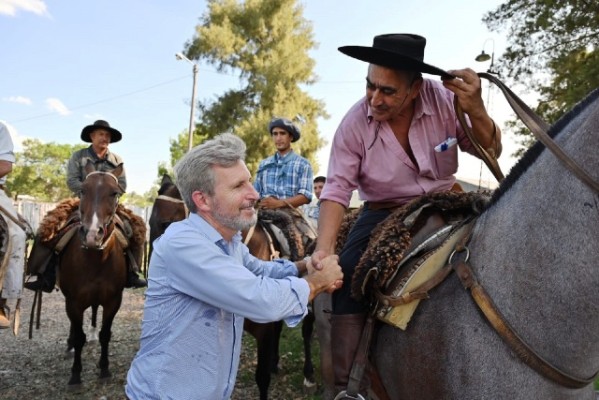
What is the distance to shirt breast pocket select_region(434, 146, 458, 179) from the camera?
272 cm

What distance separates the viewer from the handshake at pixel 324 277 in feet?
7.70

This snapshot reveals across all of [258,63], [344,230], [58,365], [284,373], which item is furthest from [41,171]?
[344,230]

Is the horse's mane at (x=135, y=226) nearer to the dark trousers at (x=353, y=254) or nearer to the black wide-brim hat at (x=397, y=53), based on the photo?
the dark trousers at (x=353, y=254)

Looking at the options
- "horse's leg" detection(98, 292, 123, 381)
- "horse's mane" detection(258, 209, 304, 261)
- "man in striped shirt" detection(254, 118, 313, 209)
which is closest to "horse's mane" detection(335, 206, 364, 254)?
"horse's mane" detection(258, 209, 304, 261)

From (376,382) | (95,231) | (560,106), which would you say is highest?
(560,106)

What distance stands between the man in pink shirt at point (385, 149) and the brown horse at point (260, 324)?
2246 mm

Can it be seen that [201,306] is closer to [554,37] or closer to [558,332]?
[558,332]

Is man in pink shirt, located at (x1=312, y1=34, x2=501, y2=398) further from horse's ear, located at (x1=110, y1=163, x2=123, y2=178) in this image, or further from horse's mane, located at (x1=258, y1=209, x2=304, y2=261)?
horse's ear, located at (x1=110, y1=163, x2=123, y2=178)

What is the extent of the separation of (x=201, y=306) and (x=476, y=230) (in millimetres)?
1299

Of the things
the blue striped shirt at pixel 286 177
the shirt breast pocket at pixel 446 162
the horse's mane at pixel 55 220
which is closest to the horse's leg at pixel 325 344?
the shirt breast pocket at pixel 446 162

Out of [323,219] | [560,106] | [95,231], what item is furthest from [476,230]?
[560,106]

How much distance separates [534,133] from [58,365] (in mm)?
7146

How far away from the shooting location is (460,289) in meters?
2.10

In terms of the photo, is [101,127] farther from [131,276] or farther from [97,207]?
[131,276]
